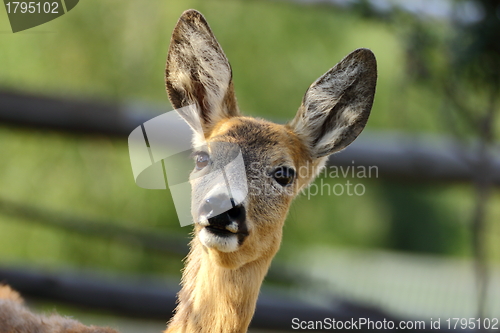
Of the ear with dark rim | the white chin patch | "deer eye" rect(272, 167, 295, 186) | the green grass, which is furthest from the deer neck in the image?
the green grass

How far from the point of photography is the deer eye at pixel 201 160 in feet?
7.43

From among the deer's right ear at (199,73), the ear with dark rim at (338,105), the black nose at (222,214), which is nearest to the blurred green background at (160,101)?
the ear with dark rim at (338,105)

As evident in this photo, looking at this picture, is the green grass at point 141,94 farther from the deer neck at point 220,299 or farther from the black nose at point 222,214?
the black nose at point 222,214

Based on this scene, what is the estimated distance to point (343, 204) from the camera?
10211 millimetres

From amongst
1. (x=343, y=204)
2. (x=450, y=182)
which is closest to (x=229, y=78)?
(x=450, y=182)

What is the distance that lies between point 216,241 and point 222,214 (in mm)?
95

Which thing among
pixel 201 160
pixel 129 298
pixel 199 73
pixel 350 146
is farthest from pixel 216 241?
pixel 129 298

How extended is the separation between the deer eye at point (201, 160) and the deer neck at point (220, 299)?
12.8 inches

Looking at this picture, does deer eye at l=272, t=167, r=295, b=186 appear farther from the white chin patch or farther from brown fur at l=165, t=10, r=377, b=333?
Result: the white chin patch

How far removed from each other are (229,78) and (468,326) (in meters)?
3.17

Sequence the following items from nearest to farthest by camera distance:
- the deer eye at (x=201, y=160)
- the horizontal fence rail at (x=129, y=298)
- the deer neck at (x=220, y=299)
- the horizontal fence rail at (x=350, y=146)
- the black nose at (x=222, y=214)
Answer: the black nose at (x=222, y=214), the deer neck at (x=220, y=299), the deer eye at (x=201, y=160), the horizontal fence rail at (x=350, y=146), the horizontal fence rail at (x=129, y=298)

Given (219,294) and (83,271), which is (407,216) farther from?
(219,294)

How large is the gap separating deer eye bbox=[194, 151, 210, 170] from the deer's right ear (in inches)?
9.8

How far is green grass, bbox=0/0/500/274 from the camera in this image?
7219 millimetres
